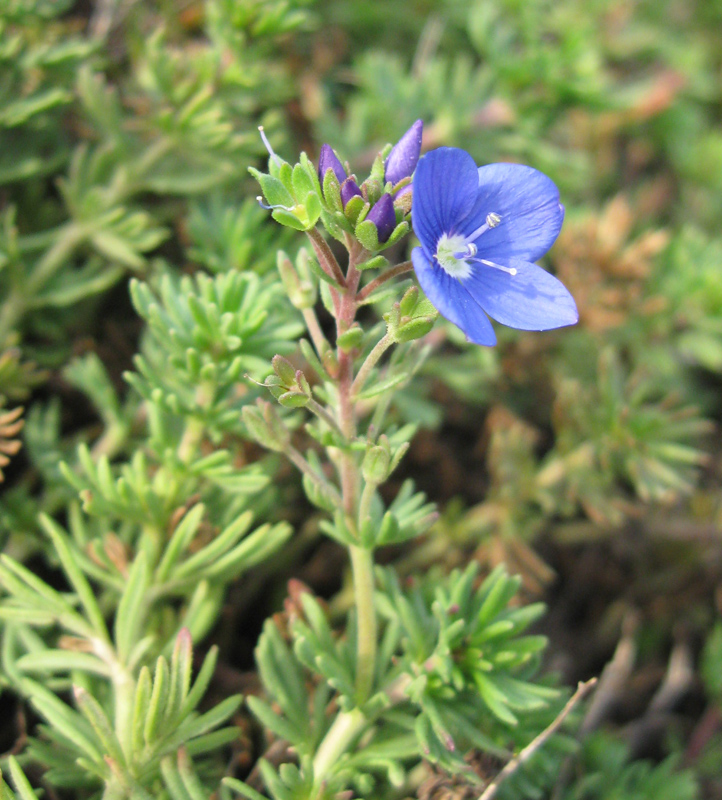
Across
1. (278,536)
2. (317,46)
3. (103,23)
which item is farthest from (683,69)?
(278,536)

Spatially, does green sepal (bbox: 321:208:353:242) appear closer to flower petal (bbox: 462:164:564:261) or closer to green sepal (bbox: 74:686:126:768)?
flower petal (bbox: 462:164:564:261)

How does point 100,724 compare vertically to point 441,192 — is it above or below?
below

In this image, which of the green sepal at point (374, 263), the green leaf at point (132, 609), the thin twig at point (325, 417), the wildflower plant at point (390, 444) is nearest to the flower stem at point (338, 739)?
the wildflower plant at point (390, 444)

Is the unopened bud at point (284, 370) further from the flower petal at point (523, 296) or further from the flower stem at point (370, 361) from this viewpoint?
the flower petal at point (523, 296)

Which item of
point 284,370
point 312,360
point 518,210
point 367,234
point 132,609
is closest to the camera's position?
point 367,234

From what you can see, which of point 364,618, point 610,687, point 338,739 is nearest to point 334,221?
point 364,618

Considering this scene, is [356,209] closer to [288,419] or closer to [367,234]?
[367,234]

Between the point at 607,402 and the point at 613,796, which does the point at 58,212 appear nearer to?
the point at 607,402

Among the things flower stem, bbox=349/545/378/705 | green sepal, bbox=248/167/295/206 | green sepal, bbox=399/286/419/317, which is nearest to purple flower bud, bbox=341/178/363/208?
green sepal, bbox=248/167/295/206
